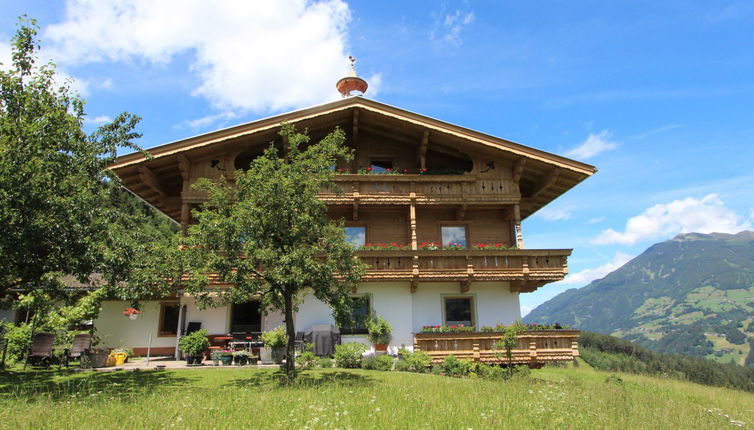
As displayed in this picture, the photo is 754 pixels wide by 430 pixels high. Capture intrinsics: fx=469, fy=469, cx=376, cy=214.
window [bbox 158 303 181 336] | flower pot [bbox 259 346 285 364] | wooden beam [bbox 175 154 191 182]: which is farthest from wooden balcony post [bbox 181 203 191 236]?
flower pot [bbox 259 346 285 364]

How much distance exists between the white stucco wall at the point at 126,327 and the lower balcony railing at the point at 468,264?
30.4ft

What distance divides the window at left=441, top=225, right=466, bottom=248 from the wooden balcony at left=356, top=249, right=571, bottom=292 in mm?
2728

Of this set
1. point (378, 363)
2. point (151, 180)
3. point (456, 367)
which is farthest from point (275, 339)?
point (151, 180)

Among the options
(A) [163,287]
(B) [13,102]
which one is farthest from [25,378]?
(B) [13,102]

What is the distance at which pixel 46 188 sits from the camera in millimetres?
10516

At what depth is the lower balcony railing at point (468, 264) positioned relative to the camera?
59.3 ft

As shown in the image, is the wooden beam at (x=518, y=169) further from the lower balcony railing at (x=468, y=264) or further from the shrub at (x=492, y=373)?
the shrub at (x=492, y=373)

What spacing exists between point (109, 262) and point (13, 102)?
472 centimetres

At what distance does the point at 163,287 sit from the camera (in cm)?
1252

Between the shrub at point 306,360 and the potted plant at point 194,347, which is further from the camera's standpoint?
the potted plant at point 194,347

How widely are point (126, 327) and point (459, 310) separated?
13838mm

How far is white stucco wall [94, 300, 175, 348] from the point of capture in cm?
1928

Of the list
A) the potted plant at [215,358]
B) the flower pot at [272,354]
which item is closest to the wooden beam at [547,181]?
the flower pot at [272,354]

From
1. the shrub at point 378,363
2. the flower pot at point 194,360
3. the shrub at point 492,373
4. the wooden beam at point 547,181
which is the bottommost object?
the shrub at point 492,373
